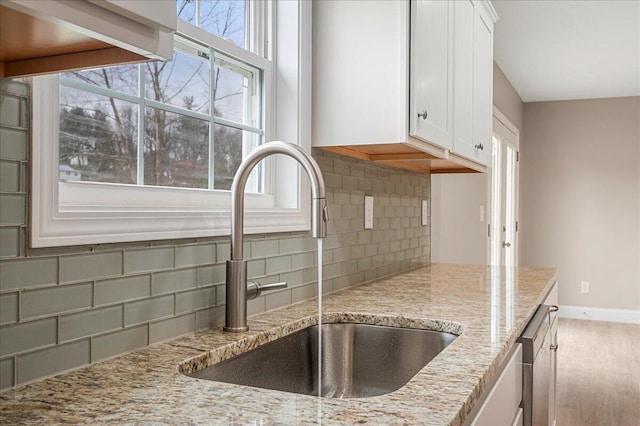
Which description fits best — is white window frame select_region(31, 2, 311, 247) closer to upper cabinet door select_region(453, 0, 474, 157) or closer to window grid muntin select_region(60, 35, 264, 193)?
window grid muntin select_region(60, 35, 264, 193)

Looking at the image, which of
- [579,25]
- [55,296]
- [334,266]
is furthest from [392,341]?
[579,25]

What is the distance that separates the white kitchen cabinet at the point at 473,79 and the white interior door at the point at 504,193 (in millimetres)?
→ 2255

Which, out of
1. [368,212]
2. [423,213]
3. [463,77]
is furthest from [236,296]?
[423,213]

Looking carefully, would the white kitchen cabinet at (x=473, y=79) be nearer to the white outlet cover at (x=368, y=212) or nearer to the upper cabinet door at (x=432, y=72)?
the upper cabinet door at (x=432, y=72)

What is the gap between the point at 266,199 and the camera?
1752mm

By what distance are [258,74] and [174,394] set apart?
3.58ft

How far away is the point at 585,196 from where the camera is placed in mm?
6527

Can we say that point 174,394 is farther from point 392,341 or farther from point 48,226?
point 392,341

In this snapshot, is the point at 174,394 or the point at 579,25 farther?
the point at 579,25

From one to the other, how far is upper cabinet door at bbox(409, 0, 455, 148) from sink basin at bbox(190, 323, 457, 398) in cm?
A: 62

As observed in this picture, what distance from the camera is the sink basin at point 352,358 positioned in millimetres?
1424

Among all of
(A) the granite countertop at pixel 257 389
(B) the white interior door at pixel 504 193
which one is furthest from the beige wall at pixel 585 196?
(A) the granite countertop at pixel 257 389

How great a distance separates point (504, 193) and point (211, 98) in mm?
4701

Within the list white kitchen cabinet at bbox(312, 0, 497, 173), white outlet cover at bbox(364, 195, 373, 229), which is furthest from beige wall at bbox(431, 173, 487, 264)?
white kitchen cabinet at bbox(312, 0, 497, 173)
